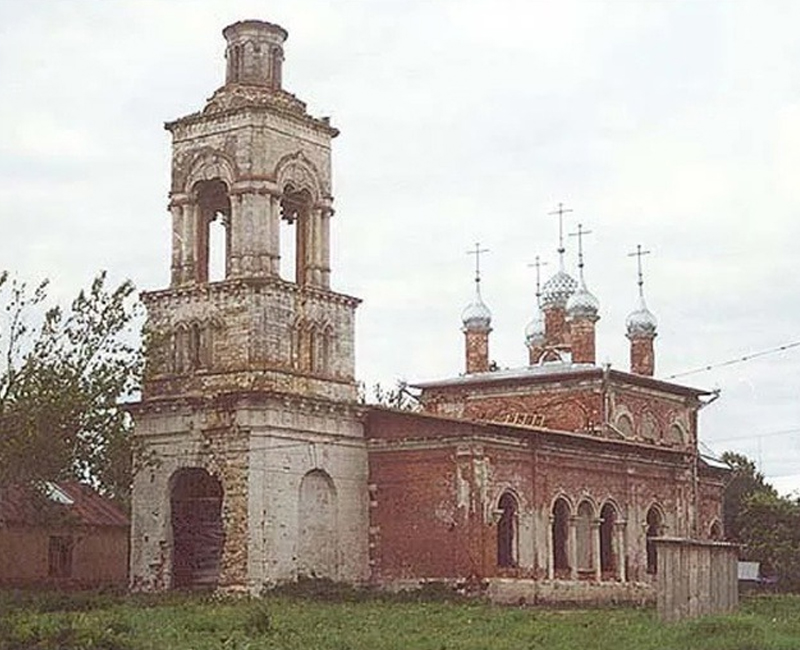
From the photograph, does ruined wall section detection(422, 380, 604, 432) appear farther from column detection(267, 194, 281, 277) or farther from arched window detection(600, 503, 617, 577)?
column detection(267, 194, 281, 277)

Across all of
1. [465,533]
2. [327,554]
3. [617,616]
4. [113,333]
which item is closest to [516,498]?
[465,533]

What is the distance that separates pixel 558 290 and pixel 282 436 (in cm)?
1861

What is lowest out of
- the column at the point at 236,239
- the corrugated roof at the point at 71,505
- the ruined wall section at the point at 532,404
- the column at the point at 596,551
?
the column at the point at 596,551

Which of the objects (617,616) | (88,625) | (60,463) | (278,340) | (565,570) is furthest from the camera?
(565,570)

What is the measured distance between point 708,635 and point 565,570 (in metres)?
19.5

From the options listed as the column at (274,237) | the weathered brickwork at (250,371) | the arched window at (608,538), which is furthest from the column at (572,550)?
the column at (274,237)

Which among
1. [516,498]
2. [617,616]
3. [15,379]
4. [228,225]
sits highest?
[228,225]

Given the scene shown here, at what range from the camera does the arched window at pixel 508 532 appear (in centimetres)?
4475

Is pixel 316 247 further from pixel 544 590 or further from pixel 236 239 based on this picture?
pixel 544 590

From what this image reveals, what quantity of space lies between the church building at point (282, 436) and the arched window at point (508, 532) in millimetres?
55

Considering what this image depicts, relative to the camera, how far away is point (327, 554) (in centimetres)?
4356

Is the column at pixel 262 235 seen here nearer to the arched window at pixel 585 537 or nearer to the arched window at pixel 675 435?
the arched window at pixel 585 537

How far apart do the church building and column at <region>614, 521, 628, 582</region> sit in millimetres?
2896

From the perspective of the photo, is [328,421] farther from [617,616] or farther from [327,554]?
[617,616]
